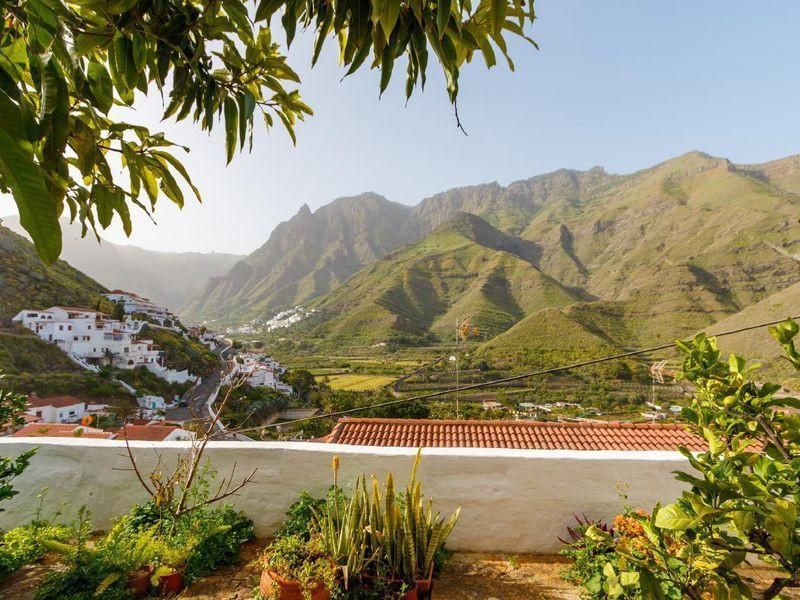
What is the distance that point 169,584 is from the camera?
2154 millimetres

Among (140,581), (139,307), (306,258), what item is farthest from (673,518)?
(306,258)

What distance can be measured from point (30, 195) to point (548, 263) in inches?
4612

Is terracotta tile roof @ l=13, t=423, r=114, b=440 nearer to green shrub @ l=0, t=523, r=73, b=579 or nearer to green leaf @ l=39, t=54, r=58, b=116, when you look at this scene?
green shrub @ l=0, t=523, r=73, b=579

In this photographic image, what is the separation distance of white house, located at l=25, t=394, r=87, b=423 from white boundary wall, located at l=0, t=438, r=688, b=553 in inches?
1196

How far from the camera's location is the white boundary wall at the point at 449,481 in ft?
8.54

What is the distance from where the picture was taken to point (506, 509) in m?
2.64

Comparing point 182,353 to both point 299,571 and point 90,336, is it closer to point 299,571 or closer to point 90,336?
point 90,336

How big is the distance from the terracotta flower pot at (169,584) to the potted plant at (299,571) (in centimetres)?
51

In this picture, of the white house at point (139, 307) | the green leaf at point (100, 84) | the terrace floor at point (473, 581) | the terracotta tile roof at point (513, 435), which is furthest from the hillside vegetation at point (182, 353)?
the green leaf at point (100, 84)

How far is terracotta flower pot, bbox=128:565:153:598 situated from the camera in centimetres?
208

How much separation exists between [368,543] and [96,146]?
2257 mm

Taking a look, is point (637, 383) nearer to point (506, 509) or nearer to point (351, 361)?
point (351, 361)

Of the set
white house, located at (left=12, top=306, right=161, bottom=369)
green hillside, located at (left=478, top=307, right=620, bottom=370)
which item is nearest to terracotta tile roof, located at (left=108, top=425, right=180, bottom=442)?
white house, located at (left=12, top=306, right=161, bottom=369)

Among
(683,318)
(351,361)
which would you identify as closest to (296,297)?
(351,361)
